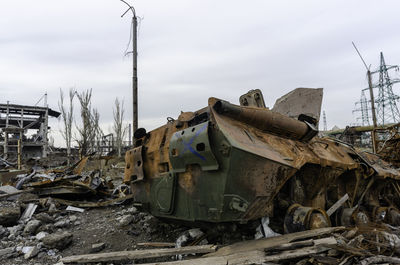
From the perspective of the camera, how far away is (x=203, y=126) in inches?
128

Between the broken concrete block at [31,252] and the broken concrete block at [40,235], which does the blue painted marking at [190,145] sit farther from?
the broken concrete block at [40,235]

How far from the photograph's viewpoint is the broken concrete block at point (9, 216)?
5.09 meters

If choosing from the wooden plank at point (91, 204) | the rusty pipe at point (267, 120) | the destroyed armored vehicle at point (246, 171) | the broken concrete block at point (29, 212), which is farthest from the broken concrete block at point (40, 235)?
the rusty pipe at point (267, 120)

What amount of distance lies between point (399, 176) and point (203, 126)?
4.94m

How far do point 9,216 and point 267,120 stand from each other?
4.83 meters

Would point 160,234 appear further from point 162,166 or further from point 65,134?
point 65,134

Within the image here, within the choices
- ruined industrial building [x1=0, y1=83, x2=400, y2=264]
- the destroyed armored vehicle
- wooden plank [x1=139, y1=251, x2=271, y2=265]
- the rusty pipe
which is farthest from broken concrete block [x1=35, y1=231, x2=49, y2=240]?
the rusty pipe

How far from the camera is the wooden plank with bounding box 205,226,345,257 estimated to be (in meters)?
3.07

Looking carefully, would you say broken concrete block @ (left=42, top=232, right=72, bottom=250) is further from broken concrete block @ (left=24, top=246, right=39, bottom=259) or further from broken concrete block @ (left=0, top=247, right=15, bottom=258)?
broken concrete block @ (left=0, top=247, right=15, bottom=258)

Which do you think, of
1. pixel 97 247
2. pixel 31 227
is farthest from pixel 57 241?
pixel 31 227

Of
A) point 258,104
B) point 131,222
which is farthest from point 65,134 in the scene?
point 258,104

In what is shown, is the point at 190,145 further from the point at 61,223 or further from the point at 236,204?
the point at 61,223

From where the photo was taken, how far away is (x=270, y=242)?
10.3ft

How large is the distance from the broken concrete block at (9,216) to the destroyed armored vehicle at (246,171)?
2417mm
